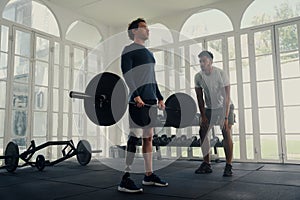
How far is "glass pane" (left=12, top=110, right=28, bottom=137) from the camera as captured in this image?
13.1 ft

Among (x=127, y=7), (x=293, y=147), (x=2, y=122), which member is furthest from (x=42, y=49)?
(x=293, y=147)

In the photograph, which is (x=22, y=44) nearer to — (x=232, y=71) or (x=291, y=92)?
(x=232, y=71)

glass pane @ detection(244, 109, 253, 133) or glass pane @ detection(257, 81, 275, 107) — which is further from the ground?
glass pane @ detection(257, 81, 275, 107)

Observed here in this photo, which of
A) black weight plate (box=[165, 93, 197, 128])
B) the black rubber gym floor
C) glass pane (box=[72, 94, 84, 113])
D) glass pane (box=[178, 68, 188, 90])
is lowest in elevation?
the black rubber gym floor

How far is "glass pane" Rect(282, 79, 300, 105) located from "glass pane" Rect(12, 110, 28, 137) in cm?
373

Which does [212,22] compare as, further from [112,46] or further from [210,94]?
[210,94]

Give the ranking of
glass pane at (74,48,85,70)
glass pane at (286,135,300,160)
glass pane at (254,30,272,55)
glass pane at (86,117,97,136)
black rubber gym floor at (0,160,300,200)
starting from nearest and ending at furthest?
black rubber gym floor at (0,160,300,200)
glass pane at (286,135,300,160)
glass pane at (254,30,272,55)
glass pane at (74,48,85,70)
glass pane at (86,117,97,136)

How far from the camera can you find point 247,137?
14.0 feet

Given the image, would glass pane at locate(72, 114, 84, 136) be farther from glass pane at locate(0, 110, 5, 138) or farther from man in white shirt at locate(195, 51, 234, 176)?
man in white shirt at locate(195, 51, 234, 176)

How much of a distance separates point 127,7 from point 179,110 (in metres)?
2.90

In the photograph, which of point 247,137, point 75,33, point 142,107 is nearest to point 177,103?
point 142,107

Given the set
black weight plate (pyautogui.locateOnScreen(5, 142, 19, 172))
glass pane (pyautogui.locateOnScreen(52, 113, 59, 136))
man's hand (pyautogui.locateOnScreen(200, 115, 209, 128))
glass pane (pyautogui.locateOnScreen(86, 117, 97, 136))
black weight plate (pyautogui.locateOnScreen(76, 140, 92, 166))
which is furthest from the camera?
glass pane (pyautogui.locateOnScreen(86, 117, 97, 136))

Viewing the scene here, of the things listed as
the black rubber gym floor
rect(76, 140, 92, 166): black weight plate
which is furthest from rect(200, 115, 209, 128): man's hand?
rect(76, 140, 92, 166): black weight plate

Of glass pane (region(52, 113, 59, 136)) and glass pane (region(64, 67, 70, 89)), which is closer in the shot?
glass pane (region(52, 113, 59, 136))
